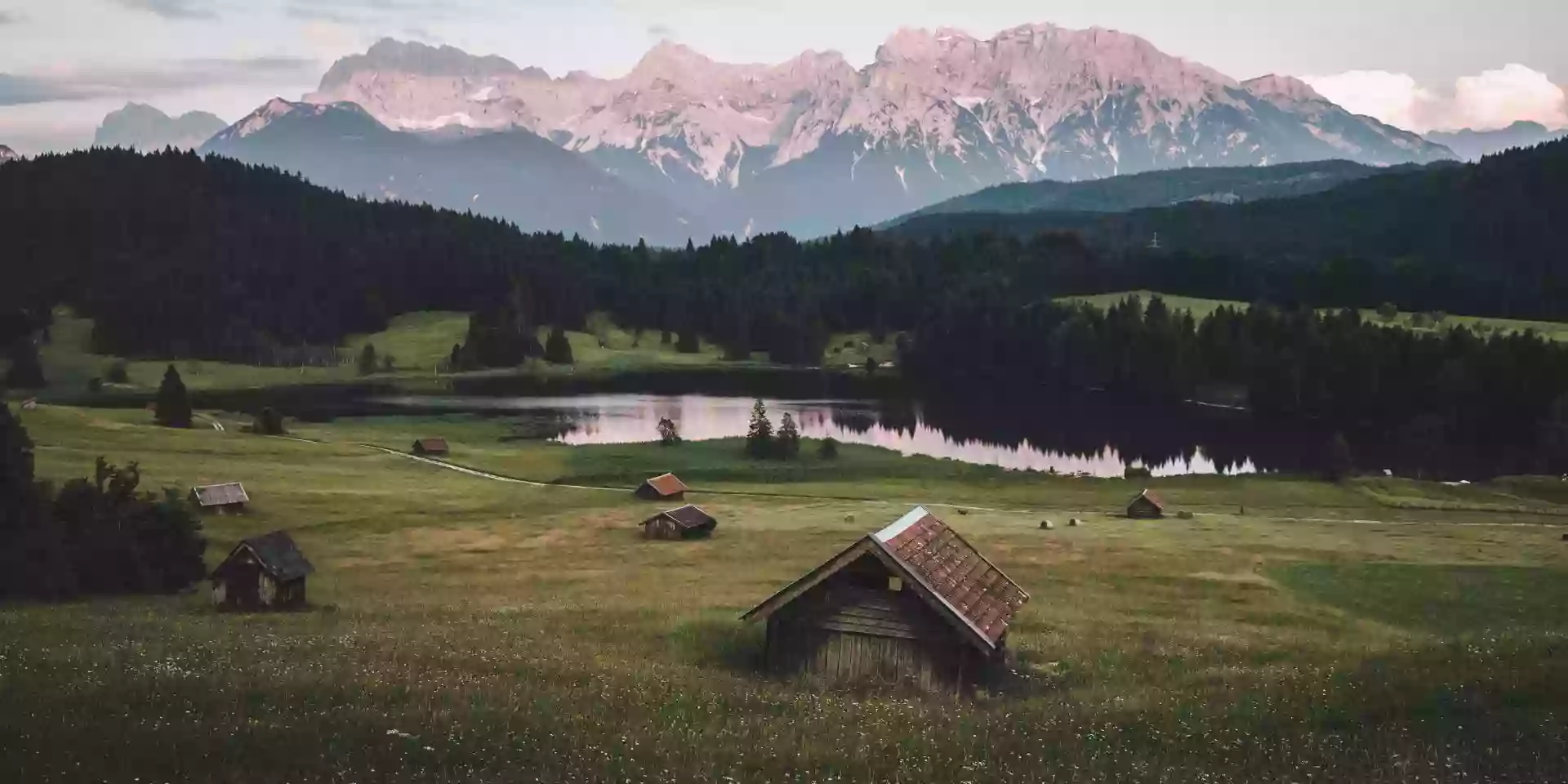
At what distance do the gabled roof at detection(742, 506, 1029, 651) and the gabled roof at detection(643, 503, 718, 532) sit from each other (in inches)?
1473

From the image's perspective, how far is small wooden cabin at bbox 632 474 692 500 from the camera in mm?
82875

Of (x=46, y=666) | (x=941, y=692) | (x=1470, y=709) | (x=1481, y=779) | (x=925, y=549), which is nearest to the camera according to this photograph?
(x=1481, y=779)

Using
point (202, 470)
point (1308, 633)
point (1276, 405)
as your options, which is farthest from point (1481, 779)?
point (1276, 405)

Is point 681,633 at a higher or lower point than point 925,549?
lower

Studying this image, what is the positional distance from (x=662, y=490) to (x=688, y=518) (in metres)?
15.7

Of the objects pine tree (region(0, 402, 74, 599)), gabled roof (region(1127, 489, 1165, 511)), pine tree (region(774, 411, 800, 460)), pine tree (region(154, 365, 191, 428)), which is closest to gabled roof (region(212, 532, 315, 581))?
pine tree (region(0, 402, 74, 599))

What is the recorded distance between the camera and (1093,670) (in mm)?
29156

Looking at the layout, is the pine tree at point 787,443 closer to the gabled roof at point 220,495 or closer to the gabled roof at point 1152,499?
the gabled roof at point 1152,499

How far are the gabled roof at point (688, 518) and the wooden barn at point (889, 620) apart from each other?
38909 millimetres

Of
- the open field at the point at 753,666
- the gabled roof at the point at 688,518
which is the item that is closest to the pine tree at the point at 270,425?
the open field at the point at 753,666

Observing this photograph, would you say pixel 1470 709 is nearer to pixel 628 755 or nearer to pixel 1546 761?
pixel 1546 761

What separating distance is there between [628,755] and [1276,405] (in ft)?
530

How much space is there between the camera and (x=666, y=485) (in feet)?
274

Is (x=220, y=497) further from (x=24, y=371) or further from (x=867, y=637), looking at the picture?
(x=24, y=371)
